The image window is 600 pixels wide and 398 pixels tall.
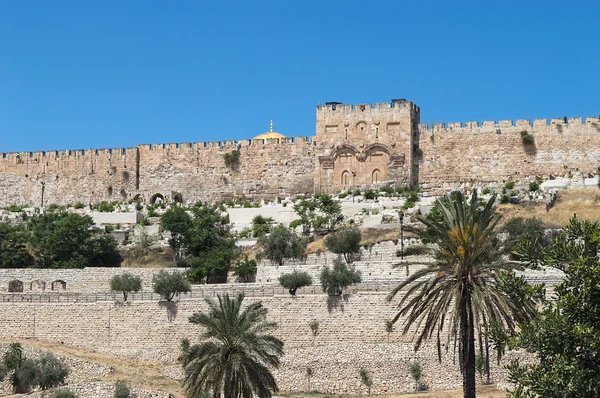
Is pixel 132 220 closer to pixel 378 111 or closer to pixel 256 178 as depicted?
pixel 256 178

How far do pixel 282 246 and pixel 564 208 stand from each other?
10611mm

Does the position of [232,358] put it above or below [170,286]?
below

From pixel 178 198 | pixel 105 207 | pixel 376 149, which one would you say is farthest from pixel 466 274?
pixel 178 198

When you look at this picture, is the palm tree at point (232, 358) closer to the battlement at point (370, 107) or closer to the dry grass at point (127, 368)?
the dry grass at point (127, 368)

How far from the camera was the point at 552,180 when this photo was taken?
44.9 m

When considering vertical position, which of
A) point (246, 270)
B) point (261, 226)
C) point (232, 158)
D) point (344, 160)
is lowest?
point (246, 270)

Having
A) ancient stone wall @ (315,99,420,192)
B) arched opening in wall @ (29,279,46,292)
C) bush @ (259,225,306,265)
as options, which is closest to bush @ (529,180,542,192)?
ancient stone wall @ (315,99,420,192)

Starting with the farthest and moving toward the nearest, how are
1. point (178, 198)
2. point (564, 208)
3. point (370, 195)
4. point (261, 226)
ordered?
point (178, 198)
point (370, 195)
point (261, 226)
point (564, 208)

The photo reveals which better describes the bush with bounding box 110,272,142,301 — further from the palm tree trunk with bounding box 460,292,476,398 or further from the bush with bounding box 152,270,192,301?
the palm tree trunk with bounding box 460,292,476,398

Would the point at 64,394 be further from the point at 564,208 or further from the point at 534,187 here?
the point at 534,187

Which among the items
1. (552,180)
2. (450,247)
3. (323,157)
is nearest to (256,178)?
(323,157)

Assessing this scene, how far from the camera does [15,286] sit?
38.7 meters

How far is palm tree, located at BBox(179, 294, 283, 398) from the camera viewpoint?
21.6 meters

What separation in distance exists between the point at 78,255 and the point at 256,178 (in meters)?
12.6
